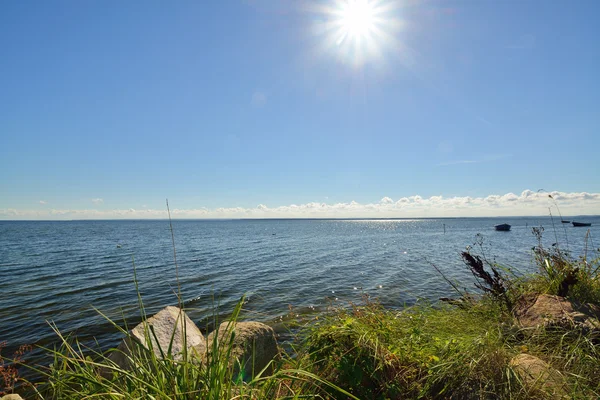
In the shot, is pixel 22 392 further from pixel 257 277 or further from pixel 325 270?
pixel 325 270

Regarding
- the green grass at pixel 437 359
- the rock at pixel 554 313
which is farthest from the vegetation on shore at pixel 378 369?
the rock at pixel 554 313

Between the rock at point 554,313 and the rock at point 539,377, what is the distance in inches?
47.4

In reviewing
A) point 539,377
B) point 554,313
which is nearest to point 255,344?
point 539,377

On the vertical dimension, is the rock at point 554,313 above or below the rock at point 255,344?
above

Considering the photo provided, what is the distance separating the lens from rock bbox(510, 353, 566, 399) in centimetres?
271

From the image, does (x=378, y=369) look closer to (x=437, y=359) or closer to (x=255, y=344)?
(x=437, y=359)

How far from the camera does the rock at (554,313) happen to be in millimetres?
4164

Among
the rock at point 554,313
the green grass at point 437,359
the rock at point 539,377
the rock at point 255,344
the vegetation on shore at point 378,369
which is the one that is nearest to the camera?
the vegetation on shore at point 378,369

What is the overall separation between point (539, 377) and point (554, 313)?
8.51ft

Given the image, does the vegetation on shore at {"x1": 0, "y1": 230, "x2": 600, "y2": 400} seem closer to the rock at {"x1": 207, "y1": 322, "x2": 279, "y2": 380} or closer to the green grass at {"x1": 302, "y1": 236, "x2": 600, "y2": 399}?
the green grass at {"x1": 302, "y1": 236, "x2": 600, "y2": 399}

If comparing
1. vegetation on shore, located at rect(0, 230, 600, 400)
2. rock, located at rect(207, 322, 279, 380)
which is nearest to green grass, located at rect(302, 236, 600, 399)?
vegetation on shore, located at rect(0, 230, 600, 400)

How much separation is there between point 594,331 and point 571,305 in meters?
1.06

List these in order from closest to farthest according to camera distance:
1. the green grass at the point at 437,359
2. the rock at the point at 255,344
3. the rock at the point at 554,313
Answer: the green grass at the point at 437,359
the rock at the point at 554,313
the rock at the point at 255,344

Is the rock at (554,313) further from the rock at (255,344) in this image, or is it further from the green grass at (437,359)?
the rock at (255,344)
